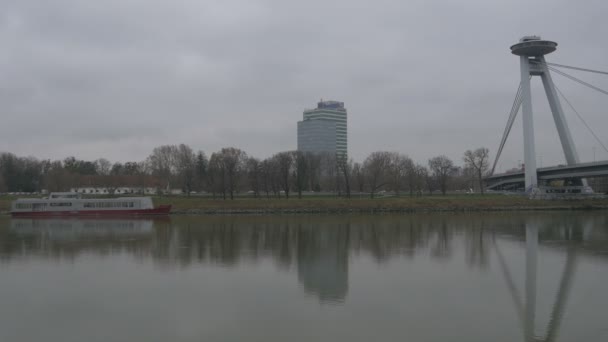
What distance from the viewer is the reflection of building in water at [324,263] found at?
46.9 feet

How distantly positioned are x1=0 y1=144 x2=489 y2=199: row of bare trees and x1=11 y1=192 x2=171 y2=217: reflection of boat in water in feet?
42.5

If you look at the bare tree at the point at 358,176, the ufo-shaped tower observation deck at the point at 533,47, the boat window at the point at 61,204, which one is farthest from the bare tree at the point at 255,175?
the ufo-shaped tower observation deck at the point at 533,47

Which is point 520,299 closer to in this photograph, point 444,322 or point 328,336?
point 444,322

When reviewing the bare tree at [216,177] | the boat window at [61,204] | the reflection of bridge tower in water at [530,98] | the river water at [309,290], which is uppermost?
the reflection of bridge tower in water at [530,98]

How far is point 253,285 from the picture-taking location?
49.6 ft

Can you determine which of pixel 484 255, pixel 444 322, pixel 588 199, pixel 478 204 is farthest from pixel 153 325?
pixel 588 199

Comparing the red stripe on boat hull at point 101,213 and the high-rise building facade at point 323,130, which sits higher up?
the high-rise building facade at point 323,130

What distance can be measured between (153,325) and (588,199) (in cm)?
5894

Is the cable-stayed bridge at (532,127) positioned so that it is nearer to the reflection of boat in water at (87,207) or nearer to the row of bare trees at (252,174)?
the row of bare trees at (252,174)

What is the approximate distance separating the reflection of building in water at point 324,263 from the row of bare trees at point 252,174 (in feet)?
117

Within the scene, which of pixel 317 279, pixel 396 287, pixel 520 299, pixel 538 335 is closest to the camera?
pixel 538 335

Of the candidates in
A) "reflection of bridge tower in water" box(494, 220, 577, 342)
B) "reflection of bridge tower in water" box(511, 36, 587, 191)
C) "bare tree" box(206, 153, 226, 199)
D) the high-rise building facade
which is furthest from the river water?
the high-rise building facade

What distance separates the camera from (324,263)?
19.1 meters

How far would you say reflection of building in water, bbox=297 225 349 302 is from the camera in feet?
46.9
